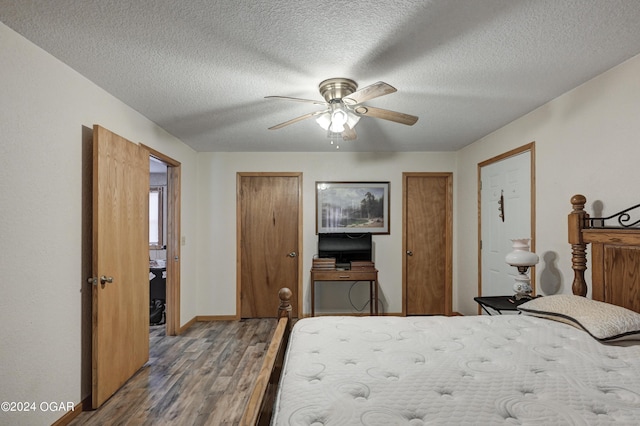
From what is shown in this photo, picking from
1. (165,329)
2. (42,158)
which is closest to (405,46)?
(42,158)

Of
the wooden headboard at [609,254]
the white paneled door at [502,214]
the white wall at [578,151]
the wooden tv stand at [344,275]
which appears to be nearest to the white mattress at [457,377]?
the wooden headboard at [609,254]

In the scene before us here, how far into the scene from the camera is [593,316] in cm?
175

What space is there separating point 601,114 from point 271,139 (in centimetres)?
297

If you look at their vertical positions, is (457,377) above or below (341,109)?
below

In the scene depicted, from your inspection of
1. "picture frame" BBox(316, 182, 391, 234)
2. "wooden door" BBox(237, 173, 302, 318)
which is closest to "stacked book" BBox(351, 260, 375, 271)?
"picture frame" BBox(316, 182, 391, 234)

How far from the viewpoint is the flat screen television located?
4520 mm

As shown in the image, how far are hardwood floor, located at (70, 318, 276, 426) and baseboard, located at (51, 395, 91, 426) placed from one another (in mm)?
39

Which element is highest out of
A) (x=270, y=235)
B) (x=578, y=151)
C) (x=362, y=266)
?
(x=578, y=151)

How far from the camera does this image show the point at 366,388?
3.82ft

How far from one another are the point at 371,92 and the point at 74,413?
2782mm

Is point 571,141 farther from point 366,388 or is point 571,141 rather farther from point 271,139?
point 271,139

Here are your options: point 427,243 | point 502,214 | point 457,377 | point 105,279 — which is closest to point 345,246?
point 427,243

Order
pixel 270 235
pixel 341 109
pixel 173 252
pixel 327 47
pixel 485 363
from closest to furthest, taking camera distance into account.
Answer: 1. pixel 485 363
2. pixel 327 47
3. pixel 341 109
4. pixel 173 252
5. pixel 270 235

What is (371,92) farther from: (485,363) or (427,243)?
(427,243)
